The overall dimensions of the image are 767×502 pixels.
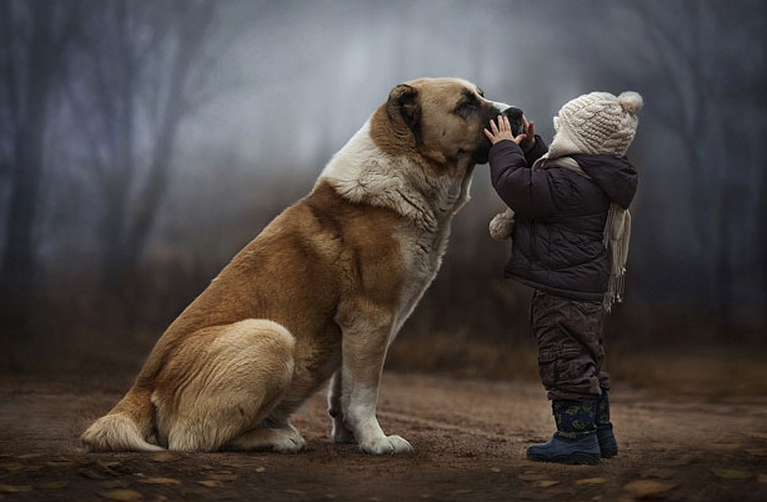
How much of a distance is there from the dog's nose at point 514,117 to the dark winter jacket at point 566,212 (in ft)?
1.02

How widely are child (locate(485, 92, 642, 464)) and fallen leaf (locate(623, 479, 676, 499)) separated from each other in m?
0.63

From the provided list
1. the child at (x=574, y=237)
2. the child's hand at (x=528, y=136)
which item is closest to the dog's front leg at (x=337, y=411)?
the child at (x=574, y=237)

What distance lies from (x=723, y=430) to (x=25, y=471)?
14.6ft

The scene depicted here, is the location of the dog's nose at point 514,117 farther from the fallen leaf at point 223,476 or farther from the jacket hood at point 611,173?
the fallen leaf at point 223,476

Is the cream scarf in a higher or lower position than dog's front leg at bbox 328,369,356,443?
higher

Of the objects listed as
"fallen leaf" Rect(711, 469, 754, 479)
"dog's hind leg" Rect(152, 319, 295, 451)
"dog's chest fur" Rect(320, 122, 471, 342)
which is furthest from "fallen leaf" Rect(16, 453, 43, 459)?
"fallen leaf" Rect(711, 469, 754, 479)

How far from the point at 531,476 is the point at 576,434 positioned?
1.47ft

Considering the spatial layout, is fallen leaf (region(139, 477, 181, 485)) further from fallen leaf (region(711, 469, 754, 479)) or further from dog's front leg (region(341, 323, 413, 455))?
fallen leaf (region(711, 469, 754, 479))

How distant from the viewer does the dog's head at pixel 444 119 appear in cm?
468

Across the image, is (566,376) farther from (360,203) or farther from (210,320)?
(210,320)

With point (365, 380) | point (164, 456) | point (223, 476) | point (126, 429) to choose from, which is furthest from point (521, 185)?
point (126, 429)

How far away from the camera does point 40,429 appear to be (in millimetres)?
5422

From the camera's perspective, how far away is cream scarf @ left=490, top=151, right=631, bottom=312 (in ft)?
14.1

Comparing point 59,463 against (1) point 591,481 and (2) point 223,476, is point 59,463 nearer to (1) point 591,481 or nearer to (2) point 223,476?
(2) point 223,476
